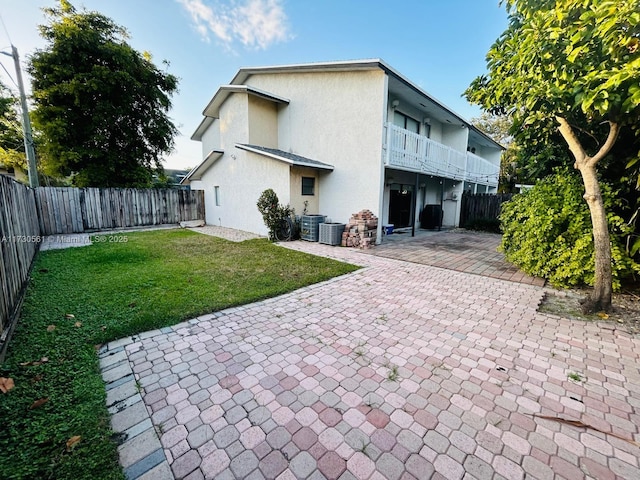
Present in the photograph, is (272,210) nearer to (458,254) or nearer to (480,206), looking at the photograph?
(458,254)

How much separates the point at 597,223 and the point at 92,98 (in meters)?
21.5

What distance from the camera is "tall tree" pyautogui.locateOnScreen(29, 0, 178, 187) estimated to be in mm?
14031

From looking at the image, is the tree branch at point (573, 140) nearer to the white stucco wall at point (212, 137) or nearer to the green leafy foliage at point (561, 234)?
the green leafy foliage at point (561, 234)

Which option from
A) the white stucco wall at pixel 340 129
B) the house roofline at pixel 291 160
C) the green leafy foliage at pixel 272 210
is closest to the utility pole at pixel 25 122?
the house roofline at pixel 291 160

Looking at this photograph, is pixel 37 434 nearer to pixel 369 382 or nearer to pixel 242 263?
pixel 369 382

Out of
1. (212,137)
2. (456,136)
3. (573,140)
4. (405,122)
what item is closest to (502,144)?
(456,136)

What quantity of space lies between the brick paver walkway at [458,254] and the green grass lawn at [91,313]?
2485mm

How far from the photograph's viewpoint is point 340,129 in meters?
10.5

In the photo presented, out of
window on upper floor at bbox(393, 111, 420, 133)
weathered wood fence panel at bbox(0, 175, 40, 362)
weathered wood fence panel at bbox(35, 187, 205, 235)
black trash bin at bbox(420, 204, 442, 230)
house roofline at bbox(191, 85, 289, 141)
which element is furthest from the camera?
black trash bin at bbox(420, 204, 442, 230)

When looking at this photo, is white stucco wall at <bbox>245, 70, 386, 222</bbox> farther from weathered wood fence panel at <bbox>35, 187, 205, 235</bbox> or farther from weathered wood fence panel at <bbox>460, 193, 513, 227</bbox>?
weathered wood fence panel at <bbox>460, 193, 513, 227</bbox>

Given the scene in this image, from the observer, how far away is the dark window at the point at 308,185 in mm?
10955

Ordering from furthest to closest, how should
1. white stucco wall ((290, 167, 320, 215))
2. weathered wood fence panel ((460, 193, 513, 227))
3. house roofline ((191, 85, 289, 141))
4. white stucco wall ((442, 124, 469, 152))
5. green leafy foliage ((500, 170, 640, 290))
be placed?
white stucco wall ((442, 124, 469, 152)), weathered wood fence panel ((460, 193, 513, 227)), house roofline ((191, 85, 289, 141)), white stucco wall ((290, 167, 320, 215)), green leafy foliage ((500, 170, 640, 290))

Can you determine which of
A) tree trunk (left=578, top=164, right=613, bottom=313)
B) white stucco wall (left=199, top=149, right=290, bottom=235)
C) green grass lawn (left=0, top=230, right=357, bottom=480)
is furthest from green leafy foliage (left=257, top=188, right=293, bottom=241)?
tree trunk (left=578, top=164, right=613, bottom=313)

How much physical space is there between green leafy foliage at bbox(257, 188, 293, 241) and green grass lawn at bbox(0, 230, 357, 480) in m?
1.48
